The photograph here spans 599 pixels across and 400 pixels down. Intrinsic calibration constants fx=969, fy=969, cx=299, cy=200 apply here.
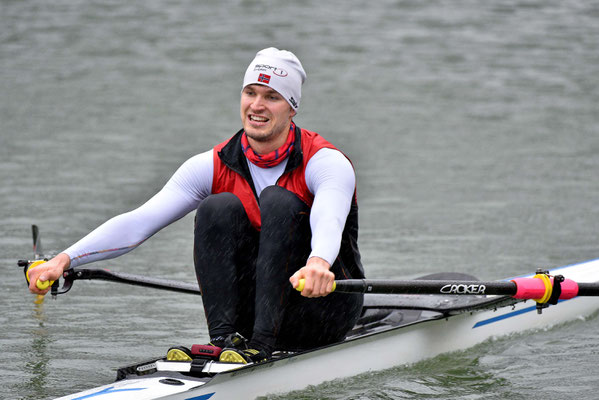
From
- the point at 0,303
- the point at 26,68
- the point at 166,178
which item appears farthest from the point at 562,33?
the point at 0,303

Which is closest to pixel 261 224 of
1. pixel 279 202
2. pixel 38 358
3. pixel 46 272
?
pixel 279 202

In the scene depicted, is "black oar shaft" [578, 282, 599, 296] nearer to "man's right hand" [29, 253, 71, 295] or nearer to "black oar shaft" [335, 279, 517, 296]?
"black oar shaft" [335, 279, 517, 296]

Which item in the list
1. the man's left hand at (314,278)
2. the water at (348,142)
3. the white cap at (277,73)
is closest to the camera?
the man's left hand at (314,278)

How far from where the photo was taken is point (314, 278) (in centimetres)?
380

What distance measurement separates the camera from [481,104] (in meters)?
15.8

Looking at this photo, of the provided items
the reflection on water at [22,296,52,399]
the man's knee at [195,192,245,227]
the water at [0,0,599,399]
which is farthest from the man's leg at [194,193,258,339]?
the reflection on water at [22,296,52,399]

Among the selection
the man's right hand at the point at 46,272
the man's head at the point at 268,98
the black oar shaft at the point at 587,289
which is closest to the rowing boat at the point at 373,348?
the black oar shaft at the point at 587,289

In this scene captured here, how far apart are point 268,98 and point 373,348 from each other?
55.3 inches

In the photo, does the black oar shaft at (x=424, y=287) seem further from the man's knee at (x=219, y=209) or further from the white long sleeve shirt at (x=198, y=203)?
the man's knee at (x=219, y=209)

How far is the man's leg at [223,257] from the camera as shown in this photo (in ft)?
13.8

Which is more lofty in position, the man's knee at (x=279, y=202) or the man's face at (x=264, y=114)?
the man's face at (x=264, y=114)

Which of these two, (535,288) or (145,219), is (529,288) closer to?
(535,288)

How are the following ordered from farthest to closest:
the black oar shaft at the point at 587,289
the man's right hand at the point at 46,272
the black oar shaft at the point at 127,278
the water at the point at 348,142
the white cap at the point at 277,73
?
the water at the point at 348,142
the black oar shaft at the point at 587,289
the black oar shaft at the point at 127,278
the white cap at the point at 277,73
the man's right hand at the point at 46,272

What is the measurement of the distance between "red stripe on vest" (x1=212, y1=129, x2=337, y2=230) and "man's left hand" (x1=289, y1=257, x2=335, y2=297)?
20.1 inches
